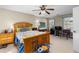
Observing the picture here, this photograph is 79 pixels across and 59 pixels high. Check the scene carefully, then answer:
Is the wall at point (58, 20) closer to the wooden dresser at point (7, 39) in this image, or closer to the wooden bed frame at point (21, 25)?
the wooden bed frame at point (21, 25)

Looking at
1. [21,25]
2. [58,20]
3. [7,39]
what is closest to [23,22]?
[21,25]

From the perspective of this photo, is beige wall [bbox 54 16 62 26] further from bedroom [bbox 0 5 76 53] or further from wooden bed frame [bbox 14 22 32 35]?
wooden bed frame [bbox 14 22 32 35]

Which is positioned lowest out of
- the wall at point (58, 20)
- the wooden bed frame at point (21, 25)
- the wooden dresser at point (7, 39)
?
the wooden dresser at point (7, 39)

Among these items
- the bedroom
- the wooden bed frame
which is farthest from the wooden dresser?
the wooden bed frame

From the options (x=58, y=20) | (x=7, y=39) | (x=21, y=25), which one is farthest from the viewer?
(x=58, y=20)

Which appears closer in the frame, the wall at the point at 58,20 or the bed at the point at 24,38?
the bed at the point at 24,38

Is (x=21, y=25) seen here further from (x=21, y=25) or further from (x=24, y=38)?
(x=24, y=38)

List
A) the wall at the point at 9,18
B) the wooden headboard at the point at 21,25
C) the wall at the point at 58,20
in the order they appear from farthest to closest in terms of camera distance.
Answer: the wall at the point at 58,20, the wooden headboard at the point at 21,25, the wall at the point at 9,18

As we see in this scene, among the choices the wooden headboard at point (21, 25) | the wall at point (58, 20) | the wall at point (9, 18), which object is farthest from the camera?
the wall at point (58, 20)

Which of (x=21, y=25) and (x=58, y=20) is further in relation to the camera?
(x=58, y=20)

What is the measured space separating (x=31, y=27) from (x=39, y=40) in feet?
3.02

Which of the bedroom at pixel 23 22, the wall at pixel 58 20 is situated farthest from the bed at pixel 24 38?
the wall at pixel 58 20
